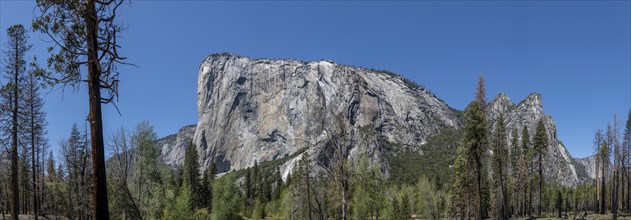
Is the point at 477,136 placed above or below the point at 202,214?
above

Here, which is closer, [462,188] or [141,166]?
[141,166]

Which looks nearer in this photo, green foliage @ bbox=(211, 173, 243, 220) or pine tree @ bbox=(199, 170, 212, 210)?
green foliage @ bbox=(211, 173, 243, 220)

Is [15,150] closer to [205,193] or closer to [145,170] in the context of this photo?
[145,170]

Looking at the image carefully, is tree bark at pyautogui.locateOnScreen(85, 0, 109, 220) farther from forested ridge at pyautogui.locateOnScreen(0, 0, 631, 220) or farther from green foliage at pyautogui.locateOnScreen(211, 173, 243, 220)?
green foliage at pyautogui.locateOnScreen(211, 173, 243, 220)

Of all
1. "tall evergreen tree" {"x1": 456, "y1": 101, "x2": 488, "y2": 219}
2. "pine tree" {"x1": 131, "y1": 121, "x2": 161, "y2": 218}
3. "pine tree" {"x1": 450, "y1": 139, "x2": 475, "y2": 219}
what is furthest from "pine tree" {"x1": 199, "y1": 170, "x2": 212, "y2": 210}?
"tall evergreen tree" {"x1": 456, "y1": 101, "x2": 488, "y2": 219}

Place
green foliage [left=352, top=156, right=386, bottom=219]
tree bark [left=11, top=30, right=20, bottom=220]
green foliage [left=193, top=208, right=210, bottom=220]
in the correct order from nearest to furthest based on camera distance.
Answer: tree bark [left=11, top=30, right=20, bottom=220] → green foliage [left=193, top=208, right=210, bottom=220] → green foliage [left=352, top=156, right=386, bottom=219]

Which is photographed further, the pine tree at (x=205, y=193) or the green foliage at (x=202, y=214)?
the pine tree at (x=205, y=193)

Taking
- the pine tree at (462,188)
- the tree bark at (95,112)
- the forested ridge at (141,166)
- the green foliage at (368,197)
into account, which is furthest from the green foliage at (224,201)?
the tree bark at (95,112)

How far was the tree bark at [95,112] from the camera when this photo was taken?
8062 mm

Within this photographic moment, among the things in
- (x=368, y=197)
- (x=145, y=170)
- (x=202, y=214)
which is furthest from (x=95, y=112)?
(x=202, y=214)

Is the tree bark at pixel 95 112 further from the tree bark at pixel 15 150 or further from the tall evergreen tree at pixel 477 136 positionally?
the tall evergreen tree at pixel 477 136

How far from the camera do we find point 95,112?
823cm

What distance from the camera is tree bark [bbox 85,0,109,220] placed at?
806 centimetres

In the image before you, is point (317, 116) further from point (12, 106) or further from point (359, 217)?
point (359, 217)
